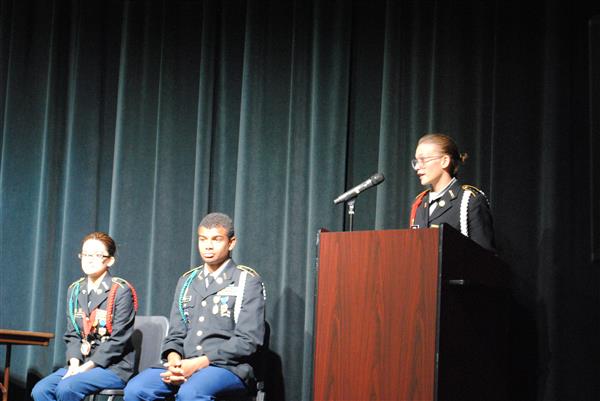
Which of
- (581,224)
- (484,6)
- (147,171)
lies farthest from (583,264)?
(147,171)

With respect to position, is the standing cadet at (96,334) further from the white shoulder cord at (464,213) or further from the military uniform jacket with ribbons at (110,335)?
the white shoulder cord at (464,213)

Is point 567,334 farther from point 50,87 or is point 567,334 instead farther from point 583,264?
point 50,87

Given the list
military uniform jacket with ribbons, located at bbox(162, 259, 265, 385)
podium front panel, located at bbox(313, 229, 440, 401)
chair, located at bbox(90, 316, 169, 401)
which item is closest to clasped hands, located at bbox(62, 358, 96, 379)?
chair, located at bbox(90, 316, 169, 401)

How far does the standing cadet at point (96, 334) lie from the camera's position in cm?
388

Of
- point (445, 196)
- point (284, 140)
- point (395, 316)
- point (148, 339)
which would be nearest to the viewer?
point (395, 316)

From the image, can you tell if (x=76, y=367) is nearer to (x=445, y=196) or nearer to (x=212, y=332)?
(x=212, y=332)

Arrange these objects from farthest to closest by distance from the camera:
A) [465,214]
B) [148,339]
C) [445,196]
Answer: [148,339]
[445,196]
[465,214]

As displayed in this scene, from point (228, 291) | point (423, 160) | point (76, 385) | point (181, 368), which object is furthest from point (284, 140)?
point (76, 385)

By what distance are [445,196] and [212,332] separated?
1344 millimetres

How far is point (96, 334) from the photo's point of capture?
165 inches

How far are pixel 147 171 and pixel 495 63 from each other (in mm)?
2313

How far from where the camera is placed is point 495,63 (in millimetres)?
4309

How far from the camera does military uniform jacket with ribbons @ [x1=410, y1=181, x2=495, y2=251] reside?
3396 mm

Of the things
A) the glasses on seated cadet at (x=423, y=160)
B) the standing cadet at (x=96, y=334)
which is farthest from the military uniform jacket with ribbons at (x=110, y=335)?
the glasses on seated cadet at (x=423, y=160)
